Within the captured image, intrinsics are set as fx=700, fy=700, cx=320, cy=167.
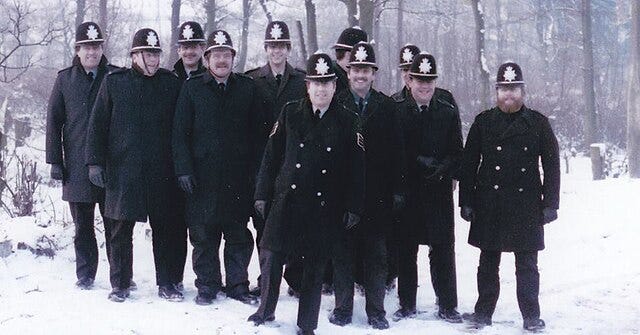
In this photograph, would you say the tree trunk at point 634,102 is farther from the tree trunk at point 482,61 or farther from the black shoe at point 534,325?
the black shoe at point 534,325

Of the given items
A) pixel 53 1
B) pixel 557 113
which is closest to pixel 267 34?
pixel 557 113

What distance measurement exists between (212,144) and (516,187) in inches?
104

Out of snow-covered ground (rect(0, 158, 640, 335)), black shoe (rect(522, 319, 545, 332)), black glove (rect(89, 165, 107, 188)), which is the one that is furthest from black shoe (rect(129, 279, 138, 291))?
black shoe (rect(522, 319, 545, 332))

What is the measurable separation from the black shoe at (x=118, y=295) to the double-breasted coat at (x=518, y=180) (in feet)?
10.4

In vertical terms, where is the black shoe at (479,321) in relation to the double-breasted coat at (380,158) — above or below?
below

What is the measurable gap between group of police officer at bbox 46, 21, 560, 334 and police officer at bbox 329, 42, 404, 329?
0.04 feet

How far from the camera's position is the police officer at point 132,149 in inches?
240

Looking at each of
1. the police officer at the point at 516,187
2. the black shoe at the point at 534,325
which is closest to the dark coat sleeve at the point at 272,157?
the police officer at the point at 516,187

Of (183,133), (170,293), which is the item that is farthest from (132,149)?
(170,293)

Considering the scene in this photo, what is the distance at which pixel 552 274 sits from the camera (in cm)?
791

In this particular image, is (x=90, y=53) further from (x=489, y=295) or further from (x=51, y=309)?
(x=489, y=295)

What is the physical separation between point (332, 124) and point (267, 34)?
1.59m

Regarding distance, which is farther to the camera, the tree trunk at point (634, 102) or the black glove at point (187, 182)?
the tree trunk at point (634, 102)

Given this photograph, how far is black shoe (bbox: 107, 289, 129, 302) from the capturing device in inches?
239
